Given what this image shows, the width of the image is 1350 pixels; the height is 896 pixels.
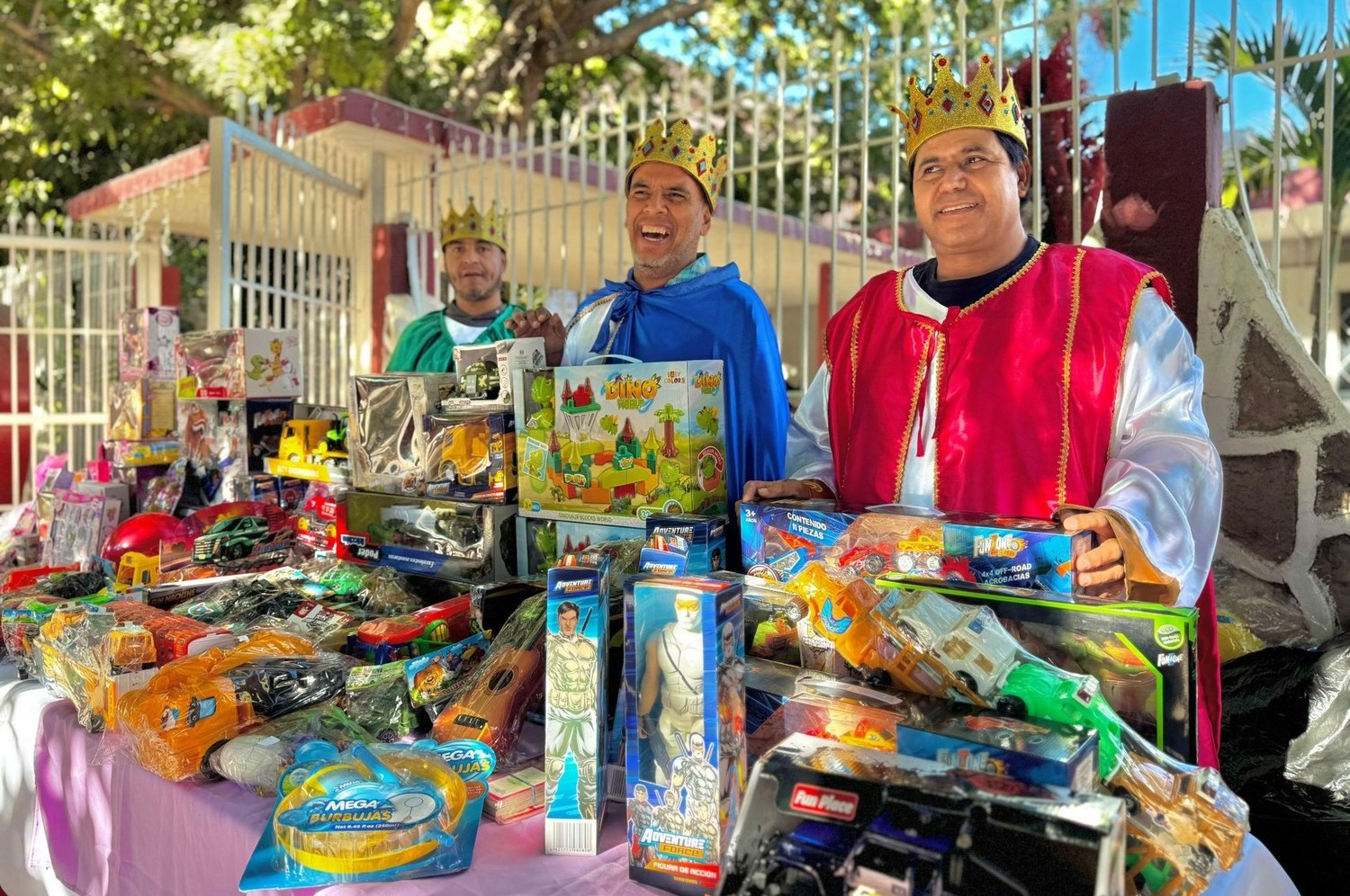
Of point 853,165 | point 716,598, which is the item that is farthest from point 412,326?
point 853,165

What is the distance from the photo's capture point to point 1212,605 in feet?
6.65

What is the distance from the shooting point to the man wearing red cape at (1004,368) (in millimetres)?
1948

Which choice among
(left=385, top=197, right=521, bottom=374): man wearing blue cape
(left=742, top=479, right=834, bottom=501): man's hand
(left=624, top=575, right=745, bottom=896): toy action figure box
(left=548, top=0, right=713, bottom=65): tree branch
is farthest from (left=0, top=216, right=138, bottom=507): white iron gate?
(left=624, top=575, right=745, bottom=896): toy action figure box

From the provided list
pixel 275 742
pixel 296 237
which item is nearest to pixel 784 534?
pixel 275 742

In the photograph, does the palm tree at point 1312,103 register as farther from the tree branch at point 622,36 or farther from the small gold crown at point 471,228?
the tree branch at point 622,36

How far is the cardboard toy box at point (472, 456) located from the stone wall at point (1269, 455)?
7.03 ft

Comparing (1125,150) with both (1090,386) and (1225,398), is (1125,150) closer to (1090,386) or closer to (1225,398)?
(1225,398)

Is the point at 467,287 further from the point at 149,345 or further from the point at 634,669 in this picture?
the point at 634,669

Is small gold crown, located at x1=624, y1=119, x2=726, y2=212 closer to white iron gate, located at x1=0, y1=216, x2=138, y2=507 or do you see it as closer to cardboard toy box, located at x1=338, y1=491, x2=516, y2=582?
cardboard toy box, located at x1=338, y1=491, x2=516, y2=582

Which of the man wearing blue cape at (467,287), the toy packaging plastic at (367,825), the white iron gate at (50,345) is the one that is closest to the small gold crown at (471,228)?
the man wearing blue cape at (467,287)

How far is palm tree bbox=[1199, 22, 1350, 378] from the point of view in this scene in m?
3.07

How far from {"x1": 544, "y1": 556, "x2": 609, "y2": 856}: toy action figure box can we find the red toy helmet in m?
Answer: 1.92

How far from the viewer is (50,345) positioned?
8.25 m

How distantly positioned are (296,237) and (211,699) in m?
6.09
